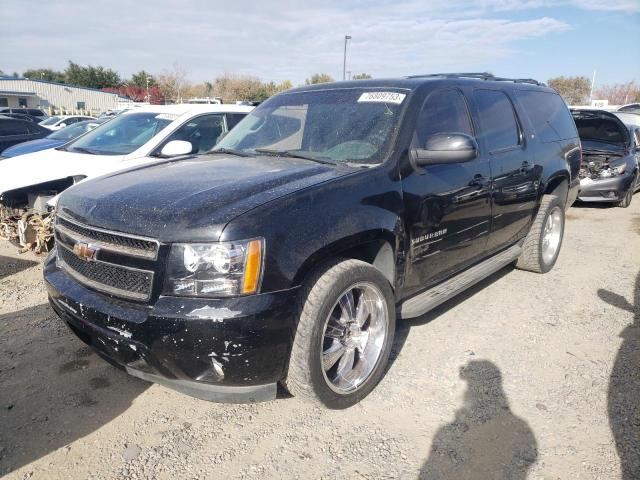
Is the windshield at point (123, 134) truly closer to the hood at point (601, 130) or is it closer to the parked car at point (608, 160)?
the parked car at point (608, 160)

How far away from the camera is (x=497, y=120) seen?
14.1 ft

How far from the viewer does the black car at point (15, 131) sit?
10.3 m

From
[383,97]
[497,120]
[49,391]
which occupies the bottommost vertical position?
[49,391]

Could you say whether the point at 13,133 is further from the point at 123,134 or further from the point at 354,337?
the point at 354,337

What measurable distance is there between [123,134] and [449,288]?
4726 millimetres

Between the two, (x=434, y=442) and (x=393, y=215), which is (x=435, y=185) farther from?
(x=434, y=442)

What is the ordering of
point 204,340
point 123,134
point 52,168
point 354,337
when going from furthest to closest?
1. point 123,134
2. point 52,168
3. point 354,337
4. point 204,340

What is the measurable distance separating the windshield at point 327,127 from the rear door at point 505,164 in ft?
3.45

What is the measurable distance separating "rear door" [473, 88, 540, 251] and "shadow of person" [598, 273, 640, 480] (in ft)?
4.23

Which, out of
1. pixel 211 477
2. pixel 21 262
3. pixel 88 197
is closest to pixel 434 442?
pixel 211 477

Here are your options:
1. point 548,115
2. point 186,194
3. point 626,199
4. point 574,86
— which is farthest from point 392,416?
point 574,86

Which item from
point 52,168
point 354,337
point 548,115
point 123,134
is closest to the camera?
point 354,337

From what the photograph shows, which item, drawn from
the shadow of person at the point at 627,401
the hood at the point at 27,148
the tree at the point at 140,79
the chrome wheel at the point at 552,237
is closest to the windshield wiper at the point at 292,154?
the shadow of person at the point at 627,401

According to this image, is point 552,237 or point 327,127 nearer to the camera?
point 327,127
